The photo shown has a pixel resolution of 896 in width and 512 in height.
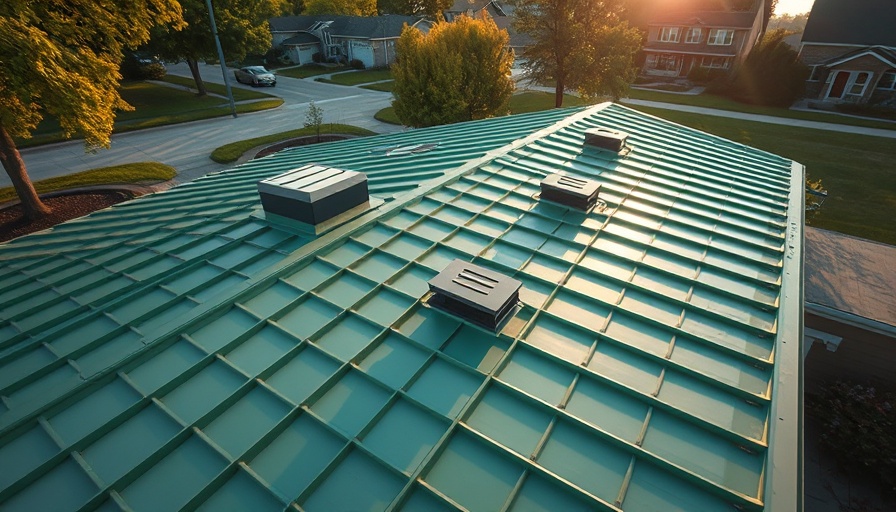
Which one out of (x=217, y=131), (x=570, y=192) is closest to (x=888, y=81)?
(x=570, y=192)

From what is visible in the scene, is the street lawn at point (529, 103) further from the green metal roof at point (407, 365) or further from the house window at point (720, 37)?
the green metal roof at point (407, 365)

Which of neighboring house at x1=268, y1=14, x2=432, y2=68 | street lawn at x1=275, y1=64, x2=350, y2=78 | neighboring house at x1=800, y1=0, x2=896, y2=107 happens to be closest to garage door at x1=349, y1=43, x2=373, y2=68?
neighboring house at x1=268, y1=14, x2=432, y2=68

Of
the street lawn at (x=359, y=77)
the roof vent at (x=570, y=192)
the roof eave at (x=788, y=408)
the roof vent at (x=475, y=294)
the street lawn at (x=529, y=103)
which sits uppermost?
the roof vent at (x=570, y=192)

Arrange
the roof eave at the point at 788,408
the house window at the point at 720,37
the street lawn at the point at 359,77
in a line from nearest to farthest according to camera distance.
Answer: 1. the roof eave at the point at 788,408
2. the street lawn at the point at 359,77
3. the house window at the point at 720,37

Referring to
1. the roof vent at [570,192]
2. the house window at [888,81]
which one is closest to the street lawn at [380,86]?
the roof vent at [570,192]

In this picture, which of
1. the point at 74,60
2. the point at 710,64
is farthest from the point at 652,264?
the point at 710,64

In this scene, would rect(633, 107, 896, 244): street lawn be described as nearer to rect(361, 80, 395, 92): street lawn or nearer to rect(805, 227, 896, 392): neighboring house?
rect(805, 227, 896, 392): neighboring house

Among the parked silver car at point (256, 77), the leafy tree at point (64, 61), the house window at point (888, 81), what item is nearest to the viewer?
the leafy tree at point (64, 61)

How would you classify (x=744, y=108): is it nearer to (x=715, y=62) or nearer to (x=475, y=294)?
(x=715, y=62)
